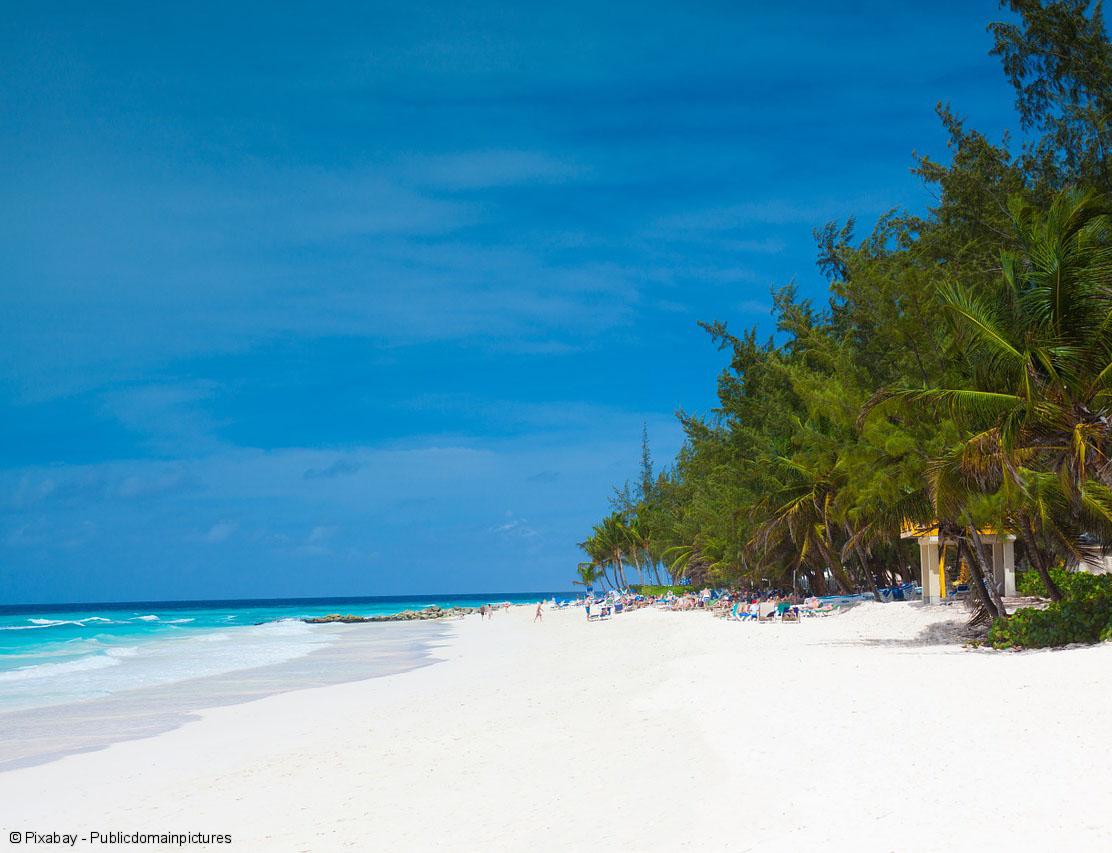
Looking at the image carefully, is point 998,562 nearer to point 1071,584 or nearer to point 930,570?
point 930,570

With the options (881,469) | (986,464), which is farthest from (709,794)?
(881,469)

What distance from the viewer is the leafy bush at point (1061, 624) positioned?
11805 millimetres

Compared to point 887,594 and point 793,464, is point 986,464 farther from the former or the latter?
point 887,594

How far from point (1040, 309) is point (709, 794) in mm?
8730

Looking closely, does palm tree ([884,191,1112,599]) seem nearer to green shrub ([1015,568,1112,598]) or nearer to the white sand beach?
green shrub ([1015,568,1112,598])

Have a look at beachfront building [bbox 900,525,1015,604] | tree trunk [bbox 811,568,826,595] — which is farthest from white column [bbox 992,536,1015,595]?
tree trunk [bbox 811,568,826,595]

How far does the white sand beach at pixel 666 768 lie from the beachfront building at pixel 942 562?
30.2 feet

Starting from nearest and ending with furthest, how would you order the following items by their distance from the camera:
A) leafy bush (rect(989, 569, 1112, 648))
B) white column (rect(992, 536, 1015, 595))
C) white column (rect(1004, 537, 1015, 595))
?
leafy bush (rect(989, 569, 1112, 648)) < white column (rect(992, 536, 1015, 595)) < white column (rect(1004, 537, 1015, 595))

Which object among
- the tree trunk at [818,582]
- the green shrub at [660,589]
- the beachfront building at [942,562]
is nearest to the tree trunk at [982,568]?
the beachfront building at [942,562]

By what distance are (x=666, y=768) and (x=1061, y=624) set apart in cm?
716

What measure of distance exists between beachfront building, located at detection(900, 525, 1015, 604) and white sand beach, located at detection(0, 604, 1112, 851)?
9.20 m

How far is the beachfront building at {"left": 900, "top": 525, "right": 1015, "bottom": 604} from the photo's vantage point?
2206 cm

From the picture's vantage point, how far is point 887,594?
1131 inches

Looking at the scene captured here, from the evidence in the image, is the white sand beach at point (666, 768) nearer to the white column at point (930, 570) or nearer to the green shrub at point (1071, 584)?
the green shrub at point (1071, 584)
